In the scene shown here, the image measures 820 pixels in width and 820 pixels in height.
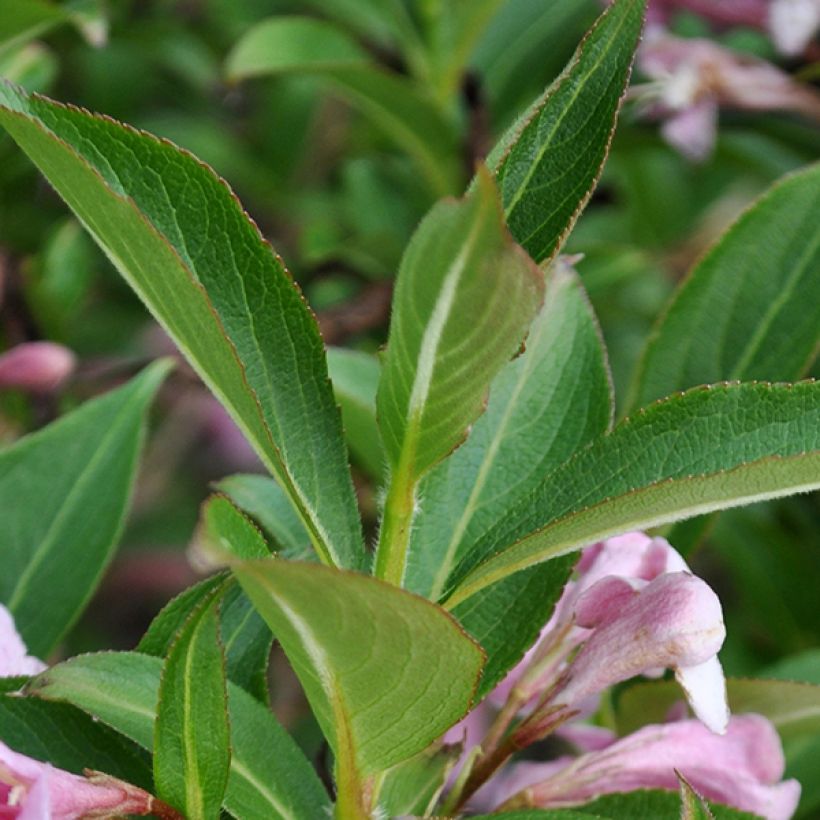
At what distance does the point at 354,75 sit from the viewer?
1446 mm

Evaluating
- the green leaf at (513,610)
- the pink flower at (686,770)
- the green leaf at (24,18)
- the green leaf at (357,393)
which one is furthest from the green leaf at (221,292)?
the green leaf at (24,18)

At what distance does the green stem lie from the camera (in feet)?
1.98

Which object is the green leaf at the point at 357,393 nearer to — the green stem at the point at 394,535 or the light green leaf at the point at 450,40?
the green stem at the point at 394,535

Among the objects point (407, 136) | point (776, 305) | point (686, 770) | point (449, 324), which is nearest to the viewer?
point (449, 324)

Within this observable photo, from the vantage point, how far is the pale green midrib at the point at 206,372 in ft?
1.74

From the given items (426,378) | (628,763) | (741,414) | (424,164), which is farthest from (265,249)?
(424,164)

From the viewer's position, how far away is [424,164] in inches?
63.0

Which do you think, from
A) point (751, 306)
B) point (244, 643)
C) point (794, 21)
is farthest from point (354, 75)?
point (244, 643)

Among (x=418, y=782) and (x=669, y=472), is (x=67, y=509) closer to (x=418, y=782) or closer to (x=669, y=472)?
(x=418, y=782)

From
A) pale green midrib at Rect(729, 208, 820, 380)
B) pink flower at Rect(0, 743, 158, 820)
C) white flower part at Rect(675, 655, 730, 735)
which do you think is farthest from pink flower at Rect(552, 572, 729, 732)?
pale green midrib at Rect(729, 208, 820, 380)

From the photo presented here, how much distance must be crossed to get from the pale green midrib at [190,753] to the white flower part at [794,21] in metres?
1.17

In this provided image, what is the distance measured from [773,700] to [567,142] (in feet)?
1.31

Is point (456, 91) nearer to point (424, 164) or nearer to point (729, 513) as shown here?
point (424, 164)

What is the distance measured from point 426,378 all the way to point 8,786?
10.6 inches
